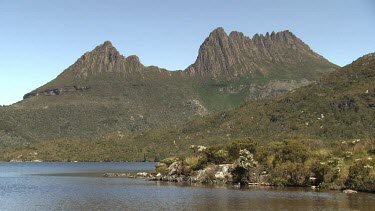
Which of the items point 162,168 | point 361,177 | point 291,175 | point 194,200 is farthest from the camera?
point 162,168

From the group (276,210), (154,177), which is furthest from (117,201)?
(154,177)

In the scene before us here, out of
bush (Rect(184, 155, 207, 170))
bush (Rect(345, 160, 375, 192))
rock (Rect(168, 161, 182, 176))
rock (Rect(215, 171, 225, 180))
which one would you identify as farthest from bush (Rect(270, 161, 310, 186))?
rock (Rect(168, 161, 182, 176))

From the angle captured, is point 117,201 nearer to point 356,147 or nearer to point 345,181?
point 345,181

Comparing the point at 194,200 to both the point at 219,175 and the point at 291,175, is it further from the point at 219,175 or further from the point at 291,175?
the point at 219,175

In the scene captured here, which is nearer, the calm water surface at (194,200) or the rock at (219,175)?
the calm water surface at (194,200)

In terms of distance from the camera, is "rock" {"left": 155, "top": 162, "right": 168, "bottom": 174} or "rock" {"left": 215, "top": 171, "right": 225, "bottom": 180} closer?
"rock" {"left": 215, "top": 171, "right": 225, "bottom": 180}

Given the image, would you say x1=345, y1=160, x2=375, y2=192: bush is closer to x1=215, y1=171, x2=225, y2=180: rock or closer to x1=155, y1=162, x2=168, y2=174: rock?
x1=215, y1=171, x2=225, y2=180: rock

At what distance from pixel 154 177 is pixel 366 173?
196 feet

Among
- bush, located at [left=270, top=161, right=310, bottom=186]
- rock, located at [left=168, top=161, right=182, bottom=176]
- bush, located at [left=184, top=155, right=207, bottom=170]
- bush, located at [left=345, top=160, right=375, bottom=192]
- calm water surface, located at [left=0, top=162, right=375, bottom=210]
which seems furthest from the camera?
rock, located at [left=168, top=161, right=182, bottom=176]

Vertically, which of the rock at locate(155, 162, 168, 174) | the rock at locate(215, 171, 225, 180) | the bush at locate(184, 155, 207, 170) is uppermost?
the bush at locate(184, 155, 207, 170)

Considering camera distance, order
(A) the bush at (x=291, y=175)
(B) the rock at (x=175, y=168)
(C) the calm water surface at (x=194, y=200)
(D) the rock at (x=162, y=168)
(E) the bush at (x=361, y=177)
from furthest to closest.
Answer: (D) the rock at (x=162, y=168), (B) the rock at (x=175, y=168), (A) the bush at (x=291, y=175), (E) the bush at (x=361, y=177), (C) the calm water surface at (x=194, y=200)

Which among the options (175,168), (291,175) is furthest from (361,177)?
(175,168)

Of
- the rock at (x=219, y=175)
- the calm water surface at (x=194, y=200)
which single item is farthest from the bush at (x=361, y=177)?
the rock at (x=219, y=175)

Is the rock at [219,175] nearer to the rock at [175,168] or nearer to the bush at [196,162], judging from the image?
the bush at [196,162]
